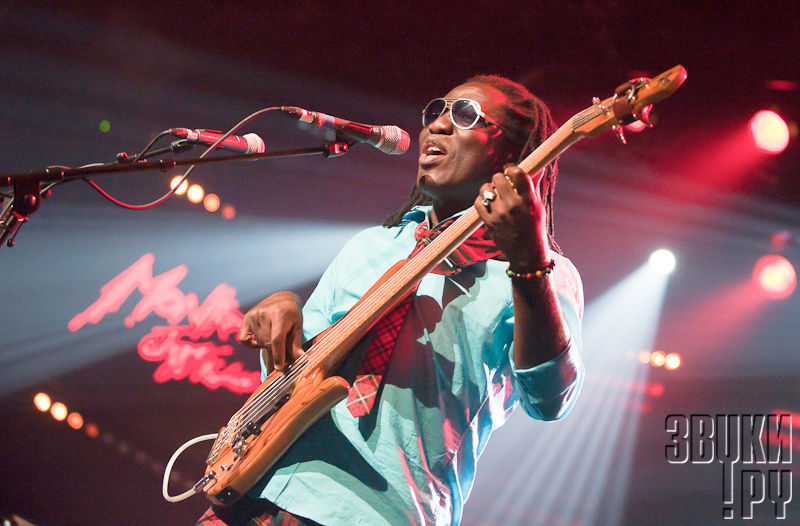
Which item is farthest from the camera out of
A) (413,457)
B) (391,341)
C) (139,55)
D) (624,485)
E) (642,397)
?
(642,397)

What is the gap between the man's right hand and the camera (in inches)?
72.8

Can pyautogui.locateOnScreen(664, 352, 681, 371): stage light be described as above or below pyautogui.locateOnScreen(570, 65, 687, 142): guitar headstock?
above

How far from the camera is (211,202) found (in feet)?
18.2

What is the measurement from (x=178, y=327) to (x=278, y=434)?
160 inches

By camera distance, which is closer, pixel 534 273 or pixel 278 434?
pixel 534 273

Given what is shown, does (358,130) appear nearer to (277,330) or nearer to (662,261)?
(277,330)

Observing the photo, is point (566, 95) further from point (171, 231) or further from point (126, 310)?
point (126, 310)

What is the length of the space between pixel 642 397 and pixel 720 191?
1886 millimetres

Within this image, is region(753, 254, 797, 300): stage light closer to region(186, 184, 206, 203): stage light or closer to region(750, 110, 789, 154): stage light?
region(750, 110, 789, 154): stage light

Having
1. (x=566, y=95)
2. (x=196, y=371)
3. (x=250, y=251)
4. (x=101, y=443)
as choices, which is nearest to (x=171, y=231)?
(x=250, y=251)

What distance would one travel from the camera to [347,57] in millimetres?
5047

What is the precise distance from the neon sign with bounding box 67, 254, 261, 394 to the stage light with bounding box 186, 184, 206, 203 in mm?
607

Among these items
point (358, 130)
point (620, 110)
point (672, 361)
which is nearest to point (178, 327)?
point (358, 130)

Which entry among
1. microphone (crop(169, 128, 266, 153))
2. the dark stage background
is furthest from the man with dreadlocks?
the dark stage background
